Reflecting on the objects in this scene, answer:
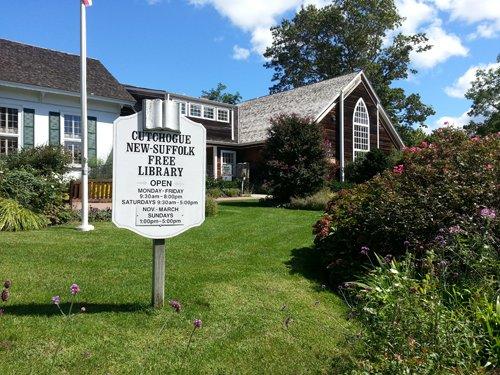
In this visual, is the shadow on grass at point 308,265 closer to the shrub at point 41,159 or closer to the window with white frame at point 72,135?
the shrub at point 41,159

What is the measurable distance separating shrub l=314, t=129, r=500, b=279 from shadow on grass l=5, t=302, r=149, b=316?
2864mm

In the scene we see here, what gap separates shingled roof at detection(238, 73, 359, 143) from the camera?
3062 cm

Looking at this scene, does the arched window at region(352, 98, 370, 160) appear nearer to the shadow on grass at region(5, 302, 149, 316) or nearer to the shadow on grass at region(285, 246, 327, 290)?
the shadow on grass at region(285, 246, 327, 290)

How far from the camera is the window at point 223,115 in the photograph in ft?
105

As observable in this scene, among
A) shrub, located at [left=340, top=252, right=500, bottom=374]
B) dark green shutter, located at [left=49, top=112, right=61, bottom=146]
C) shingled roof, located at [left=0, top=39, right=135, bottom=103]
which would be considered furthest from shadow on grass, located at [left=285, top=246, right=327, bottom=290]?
shingled roof, located at [left=0, top=39, right=135, bottom=103]

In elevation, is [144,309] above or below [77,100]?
below

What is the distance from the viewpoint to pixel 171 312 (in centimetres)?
497

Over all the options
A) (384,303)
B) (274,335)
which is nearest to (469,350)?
(384,303)

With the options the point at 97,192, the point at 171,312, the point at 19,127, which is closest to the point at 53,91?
the point at 19,127

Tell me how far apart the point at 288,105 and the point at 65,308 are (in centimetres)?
2915

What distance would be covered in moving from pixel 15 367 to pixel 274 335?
7.28ft

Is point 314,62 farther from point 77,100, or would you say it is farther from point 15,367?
point 15,367

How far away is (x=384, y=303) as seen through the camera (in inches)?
174

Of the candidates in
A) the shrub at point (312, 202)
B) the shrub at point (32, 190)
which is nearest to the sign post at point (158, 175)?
the shrub at point (32, 190)
